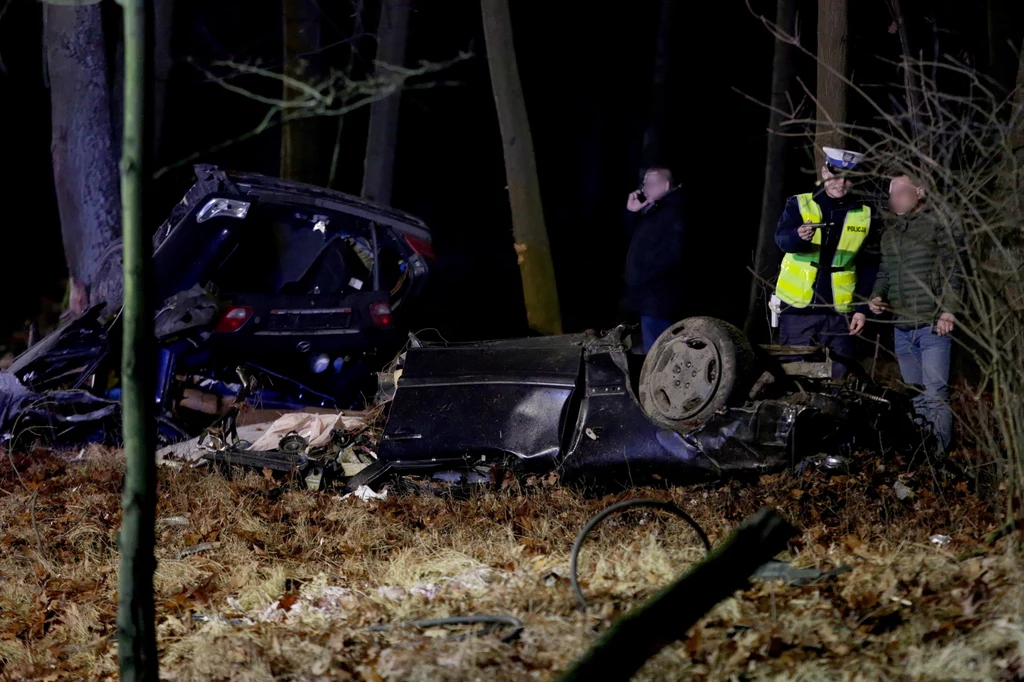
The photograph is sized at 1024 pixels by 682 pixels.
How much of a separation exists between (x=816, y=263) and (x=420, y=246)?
129 inches

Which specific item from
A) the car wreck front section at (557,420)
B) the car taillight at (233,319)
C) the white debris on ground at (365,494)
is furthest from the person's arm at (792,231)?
the car taillight at (233,319)

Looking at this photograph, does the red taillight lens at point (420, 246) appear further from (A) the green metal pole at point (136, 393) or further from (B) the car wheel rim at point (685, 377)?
(A) the green metal pole at point (136, 393)

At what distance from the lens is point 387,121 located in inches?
516

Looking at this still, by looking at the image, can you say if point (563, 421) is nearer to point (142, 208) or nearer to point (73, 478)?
point (142, 208)

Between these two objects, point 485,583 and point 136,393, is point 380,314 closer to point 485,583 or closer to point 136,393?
point 485,583

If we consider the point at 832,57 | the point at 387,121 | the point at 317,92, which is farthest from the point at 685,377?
the point at 387,121

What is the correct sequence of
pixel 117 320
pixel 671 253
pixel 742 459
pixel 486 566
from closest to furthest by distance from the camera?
pixel 486 566
pixel 742 459
pixel 117 320
pixel 671 253

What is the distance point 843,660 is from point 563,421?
235 centimetres

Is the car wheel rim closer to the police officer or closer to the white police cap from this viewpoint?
the police officer

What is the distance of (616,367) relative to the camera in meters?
5.72

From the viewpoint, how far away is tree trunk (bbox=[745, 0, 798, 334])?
979 centimetres

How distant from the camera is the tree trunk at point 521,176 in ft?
32.7

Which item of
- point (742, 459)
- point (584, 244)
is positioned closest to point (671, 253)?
Answer: point (742, 459)

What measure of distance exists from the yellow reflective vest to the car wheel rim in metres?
1.41
